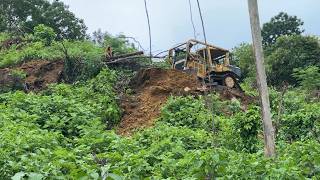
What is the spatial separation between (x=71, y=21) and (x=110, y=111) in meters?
20.9

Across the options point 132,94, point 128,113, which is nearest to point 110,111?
point 128,113

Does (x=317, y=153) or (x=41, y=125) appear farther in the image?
(x=41, y=125)

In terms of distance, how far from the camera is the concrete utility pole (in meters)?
7.17

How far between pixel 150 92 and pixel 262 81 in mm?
7112

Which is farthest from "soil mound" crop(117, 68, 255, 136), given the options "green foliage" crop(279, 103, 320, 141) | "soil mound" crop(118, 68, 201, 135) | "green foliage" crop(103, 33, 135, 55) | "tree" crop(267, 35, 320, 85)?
"tree" crop(267, 35, 320, 85)

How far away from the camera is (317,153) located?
673 cm

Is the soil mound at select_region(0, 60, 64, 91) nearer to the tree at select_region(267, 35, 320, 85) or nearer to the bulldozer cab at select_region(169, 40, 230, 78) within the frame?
the bulldozer cab at select_region(169, 40, 230, 78)

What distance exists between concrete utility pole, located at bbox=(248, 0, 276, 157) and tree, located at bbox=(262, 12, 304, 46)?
33.4 meters

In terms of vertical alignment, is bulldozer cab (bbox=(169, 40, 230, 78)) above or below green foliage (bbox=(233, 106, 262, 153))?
above

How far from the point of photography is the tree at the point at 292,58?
1056 inches

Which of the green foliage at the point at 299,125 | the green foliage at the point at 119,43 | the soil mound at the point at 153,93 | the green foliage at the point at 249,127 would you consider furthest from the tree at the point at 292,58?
the green foliage at the point at 249,127

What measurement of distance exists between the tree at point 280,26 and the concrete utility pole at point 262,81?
3338 cm

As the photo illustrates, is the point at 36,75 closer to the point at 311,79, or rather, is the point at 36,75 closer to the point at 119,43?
the point at 119,43

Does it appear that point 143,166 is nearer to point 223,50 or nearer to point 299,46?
point 223,50
